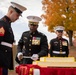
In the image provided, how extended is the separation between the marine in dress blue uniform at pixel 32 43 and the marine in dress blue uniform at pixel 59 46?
2.96 meters

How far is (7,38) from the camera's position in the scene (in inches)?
258

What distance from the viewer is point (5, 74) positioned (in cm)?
659

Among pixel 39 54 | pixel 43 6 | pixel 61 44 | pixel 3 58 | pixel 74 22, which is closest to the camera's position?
pixel 3 58

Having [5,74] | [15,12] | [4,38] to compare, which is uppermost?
[15,12]

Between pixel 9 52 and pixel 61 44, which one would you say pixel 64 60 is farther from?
pixel 61 44

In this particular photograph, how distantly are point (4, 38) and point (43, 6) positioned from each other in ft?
134

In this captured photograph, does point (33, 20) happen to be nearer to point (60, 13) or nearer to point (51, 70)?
point (51, 70)

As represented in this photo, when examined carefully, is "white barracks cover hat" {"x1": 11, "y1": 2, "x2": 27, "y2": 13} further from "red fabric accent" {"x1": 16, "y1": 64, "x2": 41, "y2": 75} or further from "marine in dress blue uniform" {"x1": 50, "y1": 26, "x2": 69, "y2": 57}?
"marine in dress blue uniform" {"x1": 50, "y1": 26, "x2": 69, "y2": 57}

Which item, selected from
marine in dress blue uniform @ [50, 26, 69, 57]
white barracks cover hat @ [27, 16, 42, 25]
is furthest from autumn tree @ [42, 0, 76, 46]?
white barracks cover hat @ [27, 16, 42, 25]

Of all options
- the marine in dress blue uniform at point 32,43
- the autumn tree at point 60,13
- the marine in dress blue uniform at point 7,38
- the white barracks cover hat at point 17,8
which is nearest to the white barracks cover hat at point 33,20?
the marine in dress blue uniform at point 32,43

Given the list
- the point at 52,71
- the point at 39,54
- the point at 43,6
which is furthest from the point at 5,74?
the point at 43,6

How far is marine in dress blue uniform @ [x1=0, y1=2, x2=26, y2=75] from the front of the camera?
645 centimetres

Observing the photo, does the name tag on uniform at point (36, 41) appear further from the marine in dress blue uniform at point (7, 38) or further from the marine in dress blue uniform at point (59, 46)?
the marine in dress blue uniform at point (59, 46)

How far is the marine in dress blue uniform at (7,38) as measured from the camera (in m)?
6.45
